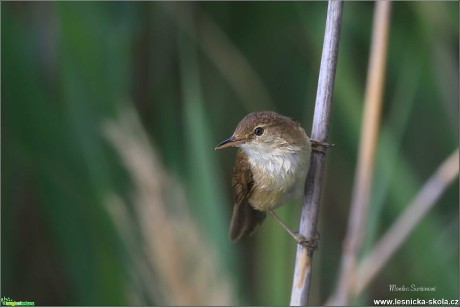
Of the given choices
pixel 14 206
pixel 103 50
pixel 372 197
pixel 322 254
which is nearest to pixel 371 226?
pixel 372 197

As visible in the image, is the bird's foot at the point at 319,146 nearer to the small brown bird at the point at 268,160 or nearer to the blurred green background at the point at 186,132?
the small brown bird at the point at 268,160

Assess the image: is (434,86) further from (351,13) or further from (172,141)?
(172,141)

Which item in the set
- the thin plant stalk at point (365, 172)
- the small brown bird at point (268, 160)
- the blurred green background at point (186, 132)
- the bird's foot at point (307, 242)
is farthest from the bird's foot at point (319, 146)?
the blurred green background at point (186, 132)

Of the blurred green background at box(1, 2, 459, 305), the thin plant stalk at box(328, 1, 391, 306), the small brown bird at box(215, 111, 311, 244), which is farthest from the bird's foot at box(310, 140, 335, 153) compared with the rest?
the blurred green background at box(1, 2, 459, 305)

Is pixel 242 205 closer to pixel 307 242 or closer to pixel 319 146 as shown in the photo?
pixel 319 146

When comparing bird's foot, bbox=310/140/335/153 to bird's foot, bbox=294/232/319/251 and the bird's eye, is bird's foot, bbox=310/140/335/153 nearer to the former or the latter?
the bird's eye

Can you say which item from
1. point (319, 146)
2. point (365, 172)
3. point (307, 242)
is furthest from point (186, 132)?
point (307, 242)

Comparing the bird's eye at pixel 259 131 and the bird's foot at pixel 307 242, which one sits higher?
the bird's eye at pixel 259 131
